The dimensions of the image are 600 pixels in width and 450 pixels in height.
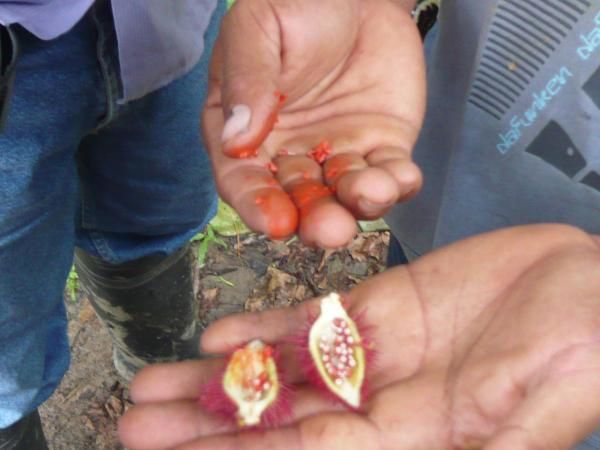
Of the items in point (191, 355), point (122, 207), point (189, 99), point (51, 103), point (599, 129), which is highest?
point (599, 129)

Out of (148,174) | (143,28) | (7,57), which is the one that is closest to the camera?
(7,57)

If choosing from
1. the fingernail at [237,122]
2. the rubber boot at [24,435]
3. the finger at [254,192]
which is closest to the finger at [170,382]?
the finger at [254,192]

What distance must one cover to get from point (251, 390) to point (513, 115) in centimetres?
68

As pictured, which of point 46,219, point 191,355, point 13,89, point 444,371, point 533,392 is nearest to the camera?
point 533,392

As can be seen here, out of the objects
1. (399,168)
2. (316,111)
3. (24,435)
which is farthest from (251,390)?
(24,435)

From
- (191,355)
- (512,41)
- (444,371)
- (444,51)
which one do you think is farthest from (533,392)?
(191,355)

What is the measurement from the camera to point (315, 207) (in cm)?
104

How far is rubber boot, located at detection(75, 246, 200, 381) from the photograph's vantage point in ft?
6.10

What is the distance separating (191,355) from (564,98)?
4.60ft

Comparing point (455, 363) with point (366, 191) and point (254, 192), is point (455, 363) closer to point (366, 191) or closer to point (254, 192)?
point (366, 191)

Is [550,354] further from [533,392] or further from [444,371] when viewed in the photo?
[444,371]

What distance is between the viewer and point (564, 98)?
1219 mm

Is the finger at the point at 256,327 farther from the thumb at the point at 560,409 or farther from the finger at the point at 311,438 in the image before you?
the thumb at the point at 560,409

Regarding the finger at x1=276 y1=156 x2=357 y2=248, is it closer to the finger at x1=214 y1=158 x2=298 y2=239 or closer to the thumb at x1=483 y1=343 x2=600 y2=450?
the finger at x1=214 y1=158 x2=298 y2=239
